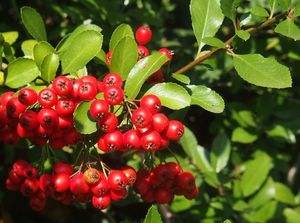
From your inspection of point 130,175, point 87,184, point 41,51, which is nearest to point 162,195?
point 130,175

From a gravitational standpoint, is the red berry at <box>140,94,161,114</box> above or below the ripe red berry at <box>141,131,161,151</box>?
above

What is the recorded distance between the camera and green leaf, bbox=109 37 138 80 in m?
2.25

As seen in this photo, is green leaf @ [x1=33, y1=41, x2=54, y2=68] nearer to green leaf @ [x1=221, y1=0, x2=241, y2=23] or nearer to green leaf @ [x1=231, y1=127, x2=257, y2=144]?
green leaf @ [x1=221, y1=0, x2=241, y2=23]

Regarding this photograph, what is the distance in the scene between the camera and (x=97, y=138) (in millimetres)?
2357

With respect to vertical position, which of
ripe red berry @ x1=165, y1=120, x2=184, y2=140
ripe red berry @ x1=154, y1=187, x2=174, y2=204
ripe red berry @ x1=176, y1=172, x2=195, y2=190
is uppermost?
ripe red berry @ x1=165, y1=120, x2=184, y2=140

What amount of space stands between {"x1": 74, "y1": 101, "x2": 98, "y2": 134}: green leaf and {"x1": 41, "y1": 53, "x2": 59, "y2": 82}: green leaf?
0.28 m

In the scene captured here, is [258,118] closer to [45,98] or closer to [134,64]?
[134,64]

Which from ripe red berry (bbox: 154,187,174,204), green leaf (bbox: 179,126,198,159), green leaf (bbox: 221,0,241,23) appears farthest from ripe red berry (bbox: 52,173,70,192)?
green leaf (bbox: 179,126,198,159)

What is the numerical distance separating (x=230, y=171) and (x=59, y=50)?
1.80m

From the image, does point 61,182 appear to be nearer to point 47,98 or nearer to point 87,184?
point 87,184

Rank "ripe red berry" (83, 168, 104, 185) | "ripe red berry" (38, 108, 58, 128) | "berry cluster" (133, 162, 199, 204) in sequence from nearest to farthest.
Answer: "ripe red berry" (38, 108, 58, 128) → "ripe red berry" (83, 168, 104, 185) → "berry cluster" (133, 162, 199, 204)

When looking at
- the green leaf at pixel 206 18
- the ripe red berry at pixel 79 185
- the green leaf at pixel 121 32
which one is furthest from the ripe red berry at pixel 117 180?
the green leaf at pixel 206 18

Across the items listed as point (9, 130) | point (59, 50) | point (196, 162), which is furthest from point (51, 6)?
point (196, 162)

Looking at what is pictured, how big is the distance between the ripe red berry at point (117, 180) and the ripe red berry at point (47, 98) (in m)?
0.41
